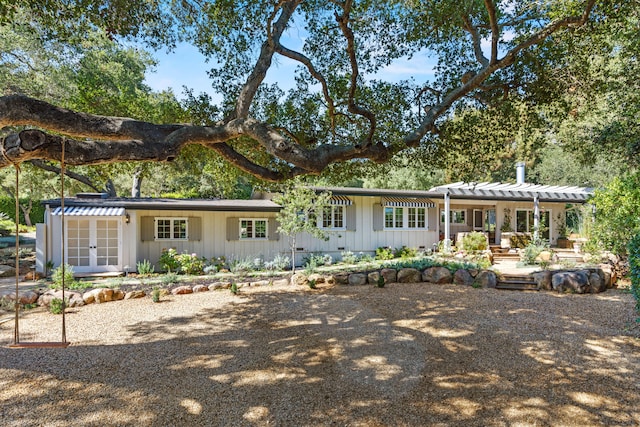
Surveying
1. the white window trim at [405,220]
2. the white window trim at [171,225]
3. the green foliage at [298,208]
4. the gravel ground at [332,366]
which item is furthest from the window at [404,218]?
the gravel ground at [332,366]

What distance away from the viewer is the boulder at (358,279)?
9851mm

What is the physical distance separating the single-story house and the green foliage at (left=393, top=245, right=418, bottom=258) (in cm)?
36

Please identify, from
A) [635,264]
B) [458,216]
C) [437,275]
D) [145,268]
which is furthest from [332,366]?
[458,216]

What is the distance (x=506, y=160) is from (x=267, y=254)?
979 inches

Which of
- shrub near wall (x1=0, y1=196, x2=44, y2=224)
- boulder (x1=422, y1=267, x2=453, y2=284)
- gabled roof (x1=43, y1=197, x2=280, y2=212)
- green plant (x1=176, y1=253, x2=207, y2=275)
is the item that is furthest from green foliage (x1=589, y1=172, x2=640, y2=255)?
shrub near wall (x1=0, y1=196, x2=44, y2=224)

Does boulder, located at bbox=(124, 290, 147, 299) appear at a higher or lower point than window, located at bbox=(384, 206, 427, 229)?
lower

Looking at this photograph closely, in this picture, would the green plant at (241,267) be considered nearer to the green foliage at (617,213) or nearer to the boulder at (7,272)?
the boulder at (7,272)

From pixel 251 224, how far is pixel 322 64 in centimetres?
785

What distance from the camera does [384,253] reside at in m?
15.4

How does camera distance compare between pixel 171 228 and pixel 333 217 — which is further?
pixel 333 217

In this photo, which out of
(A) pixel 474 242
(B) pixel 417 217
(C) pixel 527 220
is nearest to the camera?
(A) pixel 474 242

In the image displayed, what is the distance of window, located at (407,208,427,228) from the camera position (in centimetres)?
1706

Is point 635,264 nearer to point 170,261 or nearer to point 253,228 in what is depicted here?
point 253,228

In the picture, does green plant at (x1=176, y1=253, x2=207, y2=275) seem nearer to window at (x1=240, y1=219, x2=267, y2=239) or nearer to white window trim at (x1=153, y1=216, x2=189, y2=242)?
white window trim at (x1=153, y1=216, x2=189, y2=242)
